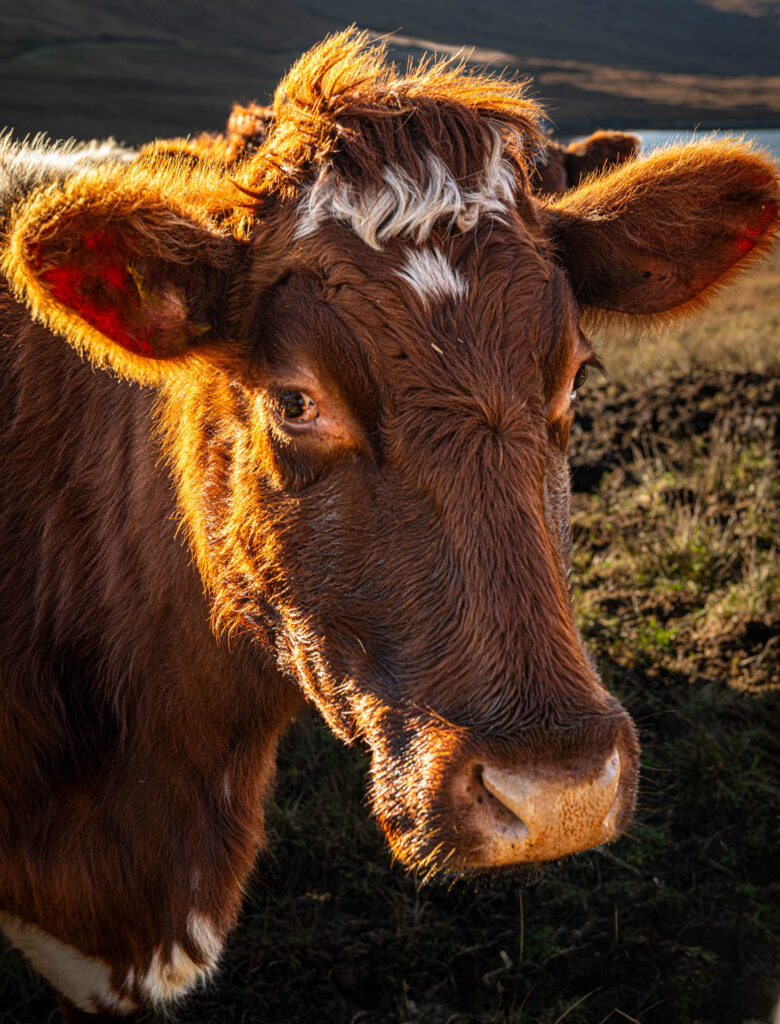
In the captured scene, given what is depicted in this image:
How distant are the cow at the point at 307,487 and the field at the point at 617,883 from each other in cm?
49

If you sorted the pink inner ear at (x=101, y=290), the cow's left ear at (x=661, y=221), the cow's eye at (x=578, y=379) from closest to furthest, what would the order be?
the pink inner ear at (x=101, y=290) → the cow's eye at (x=578, y=379) → the cow's left ear at (x=661, y=221)

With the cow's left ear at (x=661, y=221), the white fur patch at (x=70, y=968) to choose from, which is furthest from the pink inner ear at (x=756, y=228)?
the white fur patch at (x=70, y=968)

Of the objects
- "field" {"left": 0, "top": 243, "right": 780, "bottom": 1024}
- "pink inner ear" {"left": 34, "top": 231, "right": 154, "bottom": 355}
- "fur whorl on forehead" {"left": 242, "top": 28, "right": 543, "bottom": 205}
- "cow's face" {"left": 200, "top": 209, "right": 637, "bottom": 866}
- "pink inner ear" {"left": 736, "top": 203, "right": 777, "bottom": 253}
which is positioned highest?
"fur whorl on forehead" {"left": 242, "top": 28, "right": 543, "bottom": 205}

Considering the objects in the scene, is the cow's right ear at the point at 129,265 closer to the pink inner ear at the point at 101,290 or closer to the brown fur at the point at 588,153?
the pink inner ear at the point at 101,290

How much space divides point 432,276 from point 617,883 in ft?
9.41

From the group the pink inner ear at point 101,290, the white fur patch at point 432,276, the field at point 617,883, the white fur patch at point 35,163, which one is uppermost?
the white fur patch at point 35,163

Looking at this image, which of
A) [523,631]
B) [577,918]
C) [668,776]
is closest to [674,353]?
[668,776]

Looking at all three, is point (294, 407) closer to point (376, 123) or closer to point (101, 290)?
point (101, 290)

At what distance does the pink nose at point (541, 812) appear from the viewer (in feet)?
5.79

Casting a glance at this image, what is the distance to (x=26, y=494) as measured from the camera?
111 inches

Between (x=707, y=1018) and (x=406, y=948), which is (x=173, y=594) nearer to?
(x=406, y=948)

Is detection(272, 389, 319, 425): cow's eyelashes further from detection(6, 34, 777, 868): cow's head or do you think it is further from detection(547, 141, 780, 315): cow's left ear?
detection(547, 141, 780, 315): cow's left ear

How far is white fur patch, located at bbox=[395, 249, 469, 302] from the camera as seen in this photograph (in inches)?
80.5

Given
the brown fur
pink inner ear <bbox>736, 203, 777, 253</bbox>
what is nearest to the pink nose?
pink inner ear <bbox>736, 203, 777, 253</bbox>
